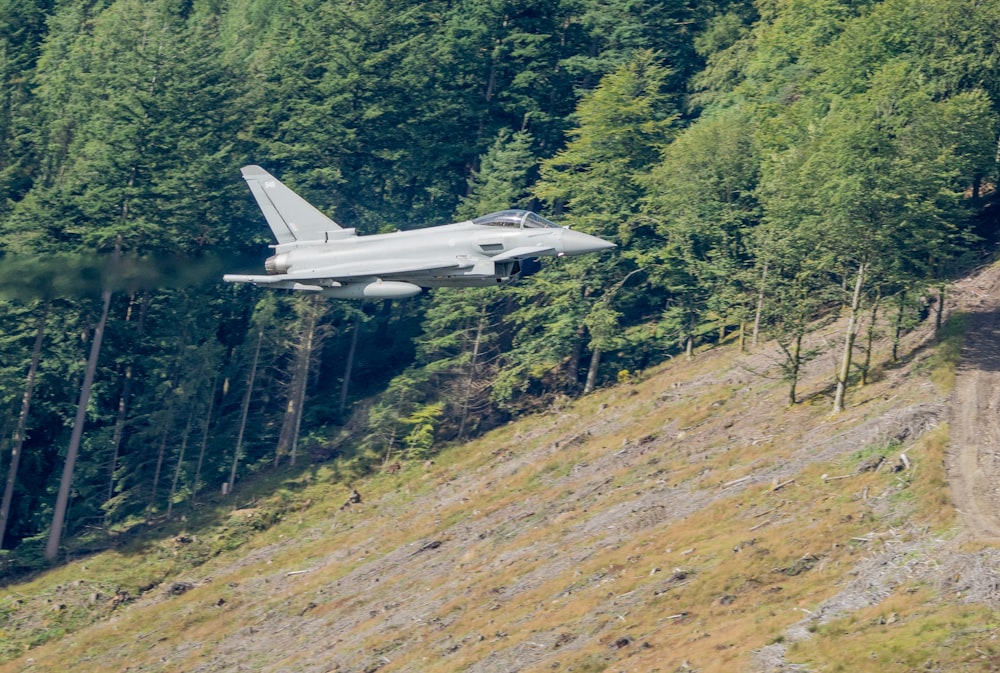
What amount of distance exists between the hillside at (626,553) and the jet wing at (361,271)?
13.2 metres

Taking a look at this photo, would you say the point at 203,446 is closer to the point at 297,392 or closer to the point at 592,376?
the point at 297,392

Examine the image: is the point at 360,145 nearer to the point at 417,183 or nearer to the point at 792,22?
the point at 417,183

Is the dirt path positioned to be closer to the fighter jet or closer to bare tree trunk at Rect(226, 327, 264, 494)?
the fighter jet

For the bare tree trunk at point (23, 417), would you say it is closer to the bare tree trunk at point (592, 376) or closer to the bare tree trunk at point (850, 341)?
the bare tree trunk at point (592, 376)

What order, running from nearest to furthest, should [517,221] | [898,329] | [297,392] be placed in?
[517,221] → [898,329] → [297,392]

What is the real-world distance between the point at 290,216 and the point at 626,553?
62.5 feet

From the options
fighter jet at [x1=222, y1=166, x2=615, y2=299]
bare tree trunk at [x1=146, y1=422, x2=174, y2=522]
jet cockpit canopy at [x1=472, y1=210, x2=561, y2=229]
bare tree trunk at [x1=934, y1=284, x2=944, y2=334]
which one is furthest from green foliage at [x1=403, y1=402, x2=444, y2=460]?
bare tree trunk at [x1=934, y1=284, x2=944, y2=334]

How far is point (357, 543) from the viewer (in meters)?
68.8

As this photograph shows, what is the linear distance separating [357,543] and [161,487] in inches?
646

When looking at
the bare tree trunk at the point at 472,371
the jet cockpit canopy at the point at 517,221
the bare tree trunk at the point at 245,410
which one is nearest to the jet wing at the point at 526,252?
the jet cockpit canopy at the point at 517,221

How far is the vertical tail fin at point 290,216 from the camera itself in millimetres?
59062

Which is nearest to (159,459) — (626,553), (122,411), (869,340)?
(122,411)

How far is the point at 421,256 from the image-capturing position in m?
54.9

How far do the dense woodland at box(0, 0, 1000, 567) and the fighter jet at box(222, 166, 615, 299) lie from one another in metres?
15.0
